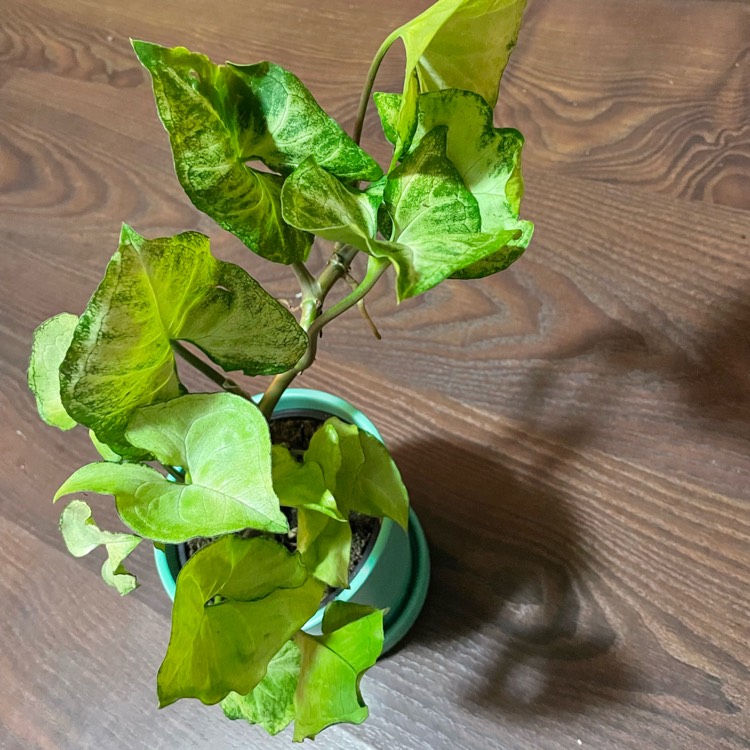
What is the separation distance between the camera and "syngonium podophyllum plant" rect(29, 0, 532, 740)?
218 mm

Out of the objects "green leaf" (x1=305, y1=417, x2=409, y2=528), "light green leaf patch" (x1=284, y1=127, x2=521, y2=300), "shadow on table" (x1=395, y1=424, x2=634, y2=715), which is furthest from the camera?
"shadow on table" (x1=395, y1=424, x2=634, y2=715)

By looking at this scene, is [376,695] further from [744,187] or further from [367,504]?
[744,187]

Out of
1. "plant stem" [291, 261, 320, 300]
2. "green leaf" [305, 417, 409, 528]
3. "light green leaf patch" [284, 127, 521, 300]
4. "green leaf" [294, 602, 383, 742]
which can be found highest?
"light green leaf patch" [284, 127, 521, 300]

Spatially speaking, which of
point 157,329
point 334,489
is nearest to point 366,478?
point 334,489

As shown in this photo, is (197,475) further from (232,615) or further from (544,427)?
(544,427)

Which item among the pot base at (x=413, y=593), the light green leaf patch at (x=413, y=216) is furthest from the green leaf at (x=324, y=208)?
the pot base at (x=413, y=593)

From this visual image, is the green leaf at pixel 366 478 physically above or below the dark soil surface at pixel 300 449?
above

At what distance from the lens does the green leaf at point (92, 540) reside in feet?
0.95

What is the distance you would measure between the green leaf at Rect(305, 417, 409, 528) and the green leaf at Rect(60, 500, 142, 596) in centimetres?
8

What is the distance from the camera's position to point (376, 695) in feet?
1.44

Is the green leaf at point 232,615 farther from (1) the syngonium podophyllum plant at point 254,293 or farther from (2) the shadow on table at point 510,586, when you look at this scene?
(2) the shadow on table at point 510,586

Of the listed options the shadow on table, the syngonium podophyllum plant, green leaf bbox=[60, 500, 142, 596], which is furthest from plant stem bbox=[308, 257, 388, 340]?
the shadow on table

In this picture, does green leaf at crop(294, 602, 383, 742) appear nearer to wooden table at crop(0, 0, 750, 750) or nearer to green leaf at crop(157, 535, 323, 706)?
green leaf at crop(157, 535, 323, 706)

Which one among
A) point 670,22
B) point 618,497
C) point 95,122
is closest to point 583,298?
point 618,497
